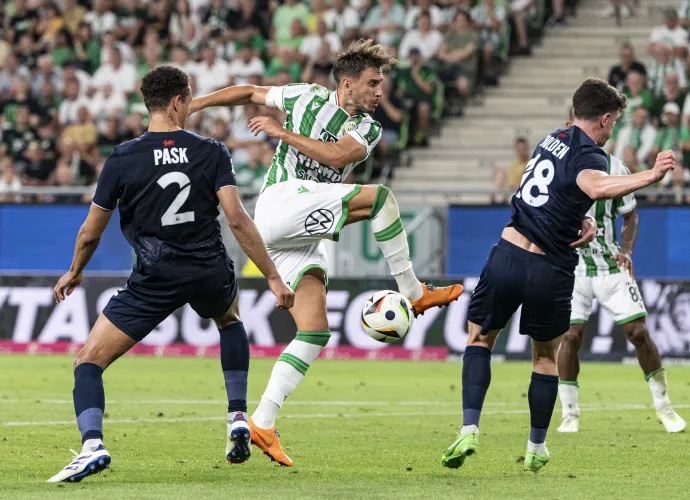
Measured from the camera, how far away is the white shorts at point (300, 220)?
29.1 ft

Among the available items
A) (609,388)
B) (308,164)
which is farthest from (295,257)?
(609,388)

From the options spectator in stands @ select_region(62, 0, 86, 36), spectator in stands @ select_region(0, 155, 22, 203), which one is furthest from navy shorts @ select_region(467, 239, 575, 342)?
spectator in stands @ select_region(62, 0, 86, 36)

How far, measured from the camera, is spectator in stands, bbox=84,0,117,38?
2683 centimetres

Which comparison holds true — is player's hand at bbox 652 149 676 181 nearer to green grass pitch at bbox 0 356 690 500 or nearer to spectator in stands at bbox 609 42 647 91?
green grass pitch at bbox 0 356 690 500

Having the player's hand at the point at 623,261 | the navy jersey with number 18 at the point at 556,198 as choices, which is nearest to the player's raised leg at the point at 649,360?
the player's hand at the point at 623,261

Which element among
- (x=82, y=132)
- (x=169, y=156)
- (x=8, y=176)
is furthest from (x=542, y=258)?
(x=82, y=132)

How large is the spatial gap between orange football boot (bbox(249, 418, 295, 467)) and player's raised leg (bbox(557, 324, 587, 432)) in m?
3.25

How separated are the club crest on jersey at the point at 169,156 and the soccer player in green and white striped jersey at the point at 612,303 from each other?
4.51 meters

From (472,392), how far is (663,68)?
14287mm

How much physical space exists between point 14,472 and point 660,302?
1187 centimetres

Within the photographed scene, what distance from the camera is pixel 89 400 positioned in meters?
7.66

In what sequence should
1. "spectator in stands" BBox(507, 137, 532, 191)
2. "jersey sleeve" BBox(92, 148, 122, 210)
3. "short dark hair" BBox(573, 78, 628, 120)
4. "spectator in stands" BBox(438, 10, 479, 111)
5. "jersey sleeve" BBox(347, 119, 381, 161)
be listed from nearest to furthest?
"jersey sleeve" BBox(92, 148, 122, 210) → "short dark hair" BBox(573, 78, 628, 120) → "jersey sleeve" BBox(347, 119, 381, 161) → "spectator in stands" BBox(507, 137, 532, 191) → "spectator in stands" BBox(438, 10, 479, 111)

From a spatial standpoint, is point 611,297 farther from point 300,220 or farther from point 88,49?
point 88,49

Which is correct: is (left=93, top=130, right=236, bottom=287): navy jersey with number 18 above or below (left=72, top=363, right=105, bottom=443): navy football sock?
above
